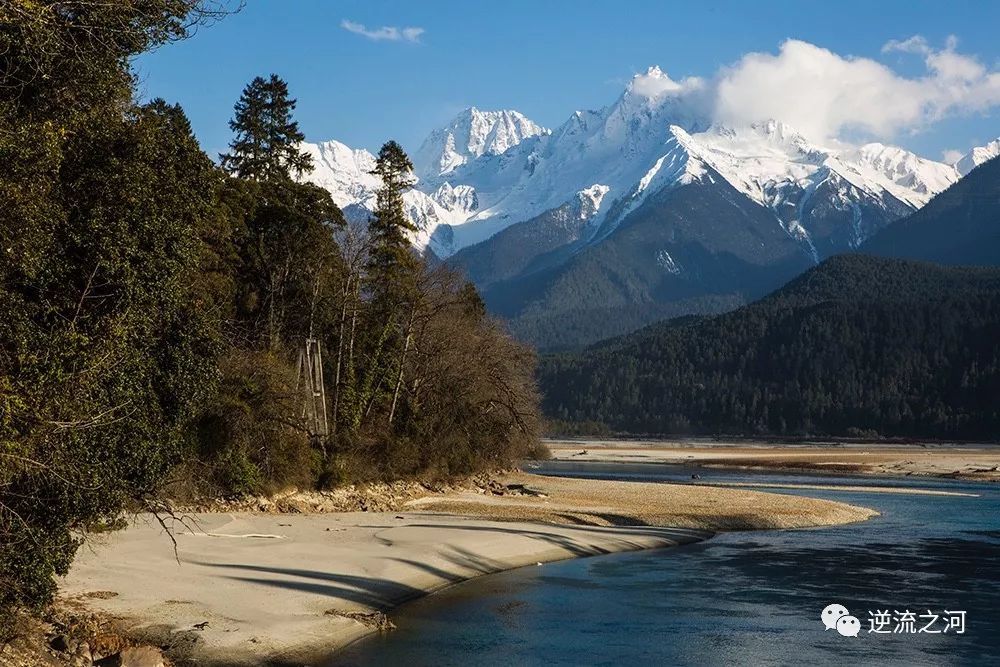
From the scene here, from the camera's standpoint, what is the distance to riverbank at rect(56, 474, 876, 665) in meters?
22.5

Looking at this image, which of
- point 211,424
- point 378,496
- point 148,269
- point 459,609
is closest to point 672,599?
point 459,609

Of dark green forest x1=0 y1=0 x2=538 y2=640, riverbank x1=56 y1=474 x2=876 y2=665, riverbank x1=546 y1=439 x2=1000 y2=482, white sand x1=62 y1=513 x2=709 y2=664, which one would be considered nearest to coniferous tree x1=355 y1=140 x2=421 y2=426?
riverbank x1=56 y1=474 x2=876 y2=665

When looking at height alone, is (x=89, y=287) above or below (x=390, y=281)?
below

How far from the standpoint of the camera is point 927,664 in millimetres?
Answer: 22203

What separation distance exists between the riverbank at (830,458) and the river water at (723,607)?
207 ft

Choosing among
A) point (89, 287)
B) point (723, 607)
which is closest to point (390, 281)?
point (723, 607)

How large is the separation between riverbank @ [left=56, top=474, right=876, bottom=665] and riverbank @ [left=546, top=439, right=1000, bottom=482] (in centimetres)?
5296

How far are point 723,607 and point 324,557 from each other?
38.5ft

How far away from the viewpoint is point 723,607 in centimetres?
2820

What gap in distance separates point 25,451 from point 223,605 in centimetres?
937

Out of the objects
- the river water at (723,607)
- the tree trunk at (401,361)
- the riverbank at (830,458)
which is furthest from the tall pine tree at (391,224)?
the riverbank at (830,458)

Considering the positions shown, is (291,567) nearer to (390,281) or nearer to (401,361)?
(401,361)

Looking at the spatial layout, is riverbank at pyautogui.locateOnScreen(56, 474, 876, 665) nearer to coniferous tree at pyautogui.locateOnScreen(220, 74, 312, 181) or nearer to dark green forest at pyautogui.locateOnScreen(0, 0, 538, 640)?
dark green forest at pyautogui.locateOnScreen(0, 0, 538, 640)

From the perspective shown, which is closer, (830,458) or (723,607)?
(723,607)
